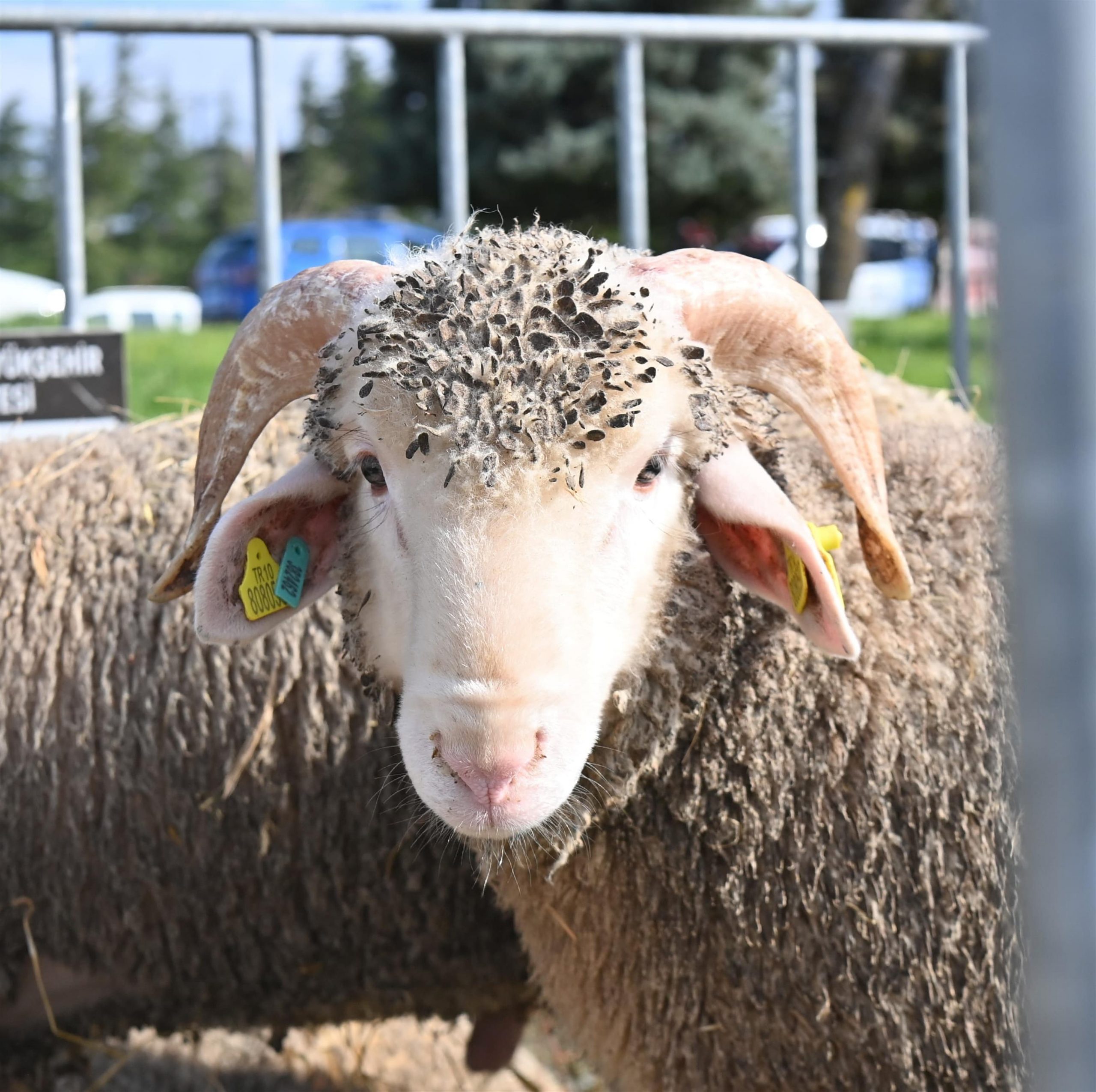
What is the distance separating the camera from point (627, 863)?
2176 mm

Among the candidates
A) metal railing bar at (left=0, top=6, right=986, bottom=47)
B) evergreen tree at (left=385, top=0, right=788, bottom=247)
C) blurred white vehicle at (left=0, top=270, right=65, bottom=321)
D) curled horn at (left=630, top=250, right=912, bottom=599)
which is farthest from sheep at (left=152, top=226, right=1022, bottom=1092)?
evergreen tree at (left=385, top=0, right=788, bottom=247)

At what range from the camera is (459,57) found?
387 centimetres

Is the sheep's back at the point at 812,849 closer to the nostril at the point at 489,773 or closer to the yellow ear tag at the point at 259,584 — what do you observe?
the nostril at the point at 489,773

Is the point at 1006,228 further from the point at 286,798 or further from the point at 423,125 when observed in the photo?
the point at 423,125

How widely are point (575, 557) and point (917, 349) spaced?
731 cm

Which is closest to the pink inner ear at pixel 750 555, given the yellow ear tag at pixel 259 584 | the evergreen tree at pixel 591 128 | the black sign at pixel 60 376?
the yellow ear tag at pixel 259 584

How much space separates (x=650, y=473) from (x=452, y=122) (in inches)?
93.4

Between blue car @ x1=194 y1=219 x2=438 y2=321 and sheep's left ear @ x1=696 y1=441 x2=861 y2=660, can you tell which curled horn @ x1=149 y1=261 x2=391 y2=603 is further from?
blue car @ x1=194 y1=219 x2=438 y2=321

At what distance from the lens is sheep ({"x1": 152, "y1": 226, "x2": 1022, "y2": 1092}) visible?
1765mm

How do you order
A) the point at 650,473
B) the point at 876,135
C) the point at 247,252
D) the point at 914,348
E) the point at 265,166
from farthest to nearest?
1. the point at 247,252
2. the point at 876,135
3. the point at 914,348
4. the point at 265,166
5. the point at 650,473

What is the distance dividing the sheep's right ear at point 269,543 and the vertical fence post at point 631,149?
2101 millimetres

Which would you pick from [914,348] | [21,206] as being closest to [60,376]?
[914,348]

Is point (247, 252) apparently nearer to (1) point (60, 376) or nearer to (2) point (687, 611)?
(1) point (60, 376)

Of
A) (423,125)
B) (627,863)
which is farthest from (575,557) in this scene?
(423,125)
